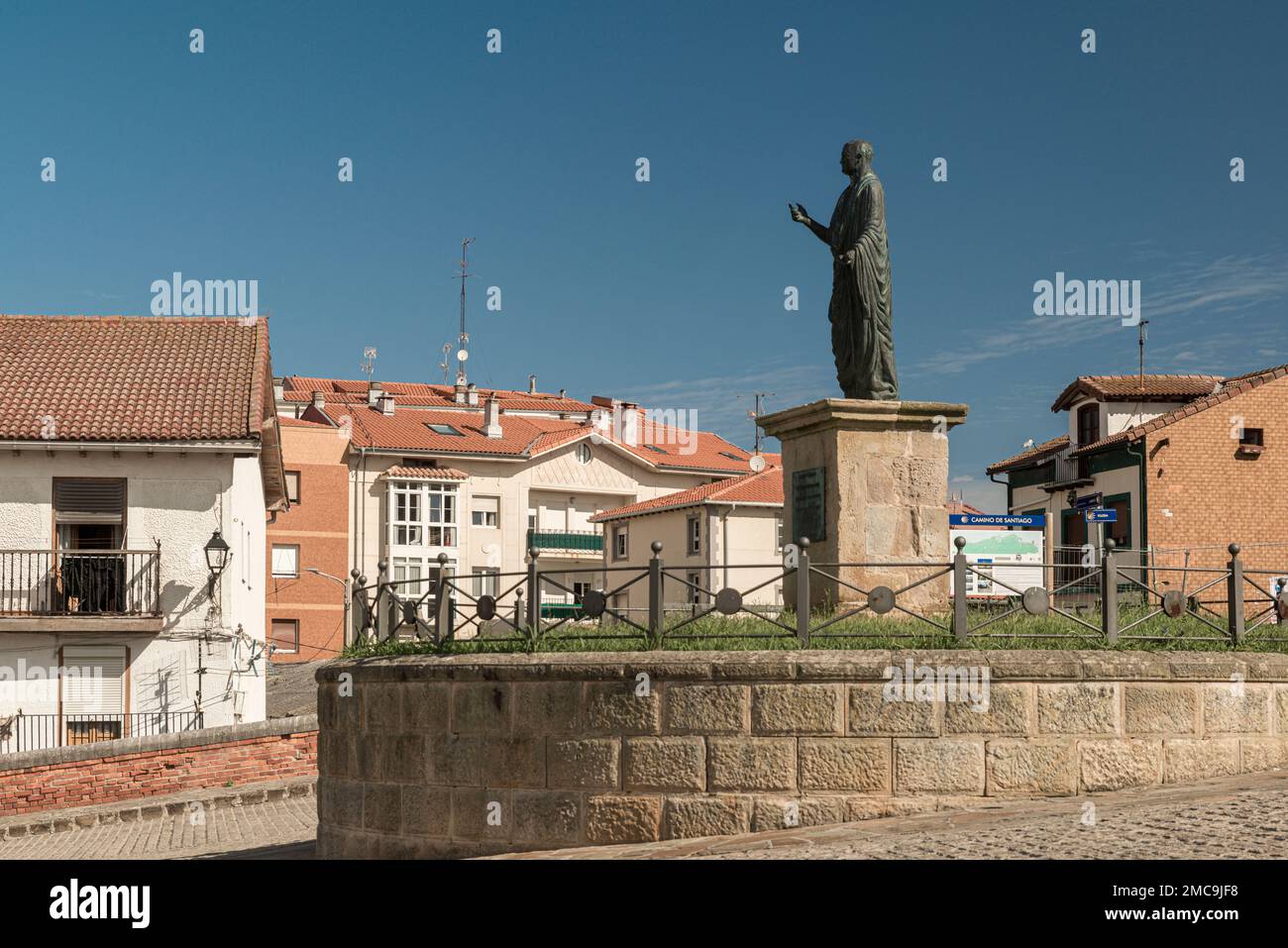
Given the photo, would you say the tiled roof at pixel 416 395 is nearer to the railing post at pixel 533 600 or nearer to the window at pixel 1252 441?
the window at pixel 1252 441

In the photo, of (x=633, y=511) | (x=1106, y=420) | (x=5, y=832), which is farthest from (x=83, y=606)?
(x=633, y=511)

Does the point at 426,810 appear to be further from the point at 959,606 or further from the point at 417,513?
the point at 417,513

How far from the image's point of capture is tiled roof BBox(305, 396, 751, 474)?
2594 inches

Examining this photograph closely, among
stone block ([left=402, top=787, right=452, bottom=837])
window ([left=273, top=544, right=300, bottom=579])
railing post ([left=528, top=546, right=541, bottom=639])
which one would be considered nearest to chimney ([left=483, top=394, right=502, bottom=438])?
window ([left=273, top=544, right=300, bottom=579])

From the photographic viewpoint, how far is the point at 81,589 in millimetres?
26188

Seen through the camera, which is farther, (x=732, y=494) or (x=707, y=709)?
(x=732, y=494)

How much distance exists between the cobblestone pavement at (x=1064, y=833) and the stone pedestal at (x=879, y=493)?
3332 millimetres

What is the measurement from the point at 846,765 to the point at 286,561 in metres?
45.7

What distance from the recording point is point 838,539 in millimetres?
14516

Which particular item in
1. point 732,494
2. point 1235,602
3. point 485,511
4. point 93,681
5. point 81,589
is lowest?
point 93,681

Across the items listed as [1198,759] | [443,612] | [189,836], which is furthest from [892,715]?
[189,836]

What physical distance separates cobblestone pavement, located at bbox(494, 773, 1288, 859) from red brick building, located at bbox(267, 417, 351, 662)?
44.2 metres

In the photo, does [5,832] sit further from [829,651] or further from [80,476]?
[829,651]

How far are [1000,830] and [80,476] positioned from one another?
67.5ft
